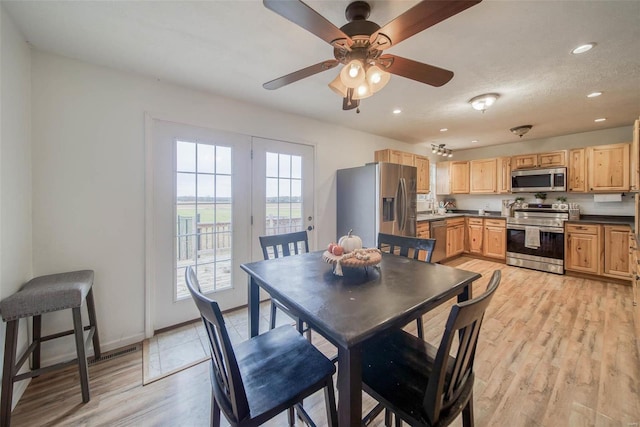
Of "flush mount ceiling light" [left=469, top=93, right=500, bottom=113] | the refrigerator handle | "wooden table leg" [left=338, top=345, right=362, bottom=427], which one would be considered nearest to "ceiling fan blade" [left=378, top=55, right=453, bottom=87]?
"wooden table leg" [left=338, top=345, right=362, bottom=427]

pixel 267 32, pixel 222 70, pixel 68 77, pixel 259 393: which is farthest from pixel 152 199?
pixel 259 393

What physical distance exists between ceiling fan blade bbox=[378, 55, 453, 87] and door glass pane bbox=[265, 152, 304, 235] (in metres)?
1.85

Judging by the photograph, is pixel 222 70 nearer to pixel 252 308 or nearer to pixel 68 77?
pixel 68 77

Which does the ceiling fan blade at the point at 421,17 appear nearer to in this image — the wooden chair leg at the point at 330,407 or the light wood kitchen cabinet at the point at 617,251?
the wooden chair leg at the point at 330,407

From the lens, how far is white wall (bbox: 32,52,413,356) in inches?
72.0

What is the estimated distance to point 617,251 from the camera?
3465 mm

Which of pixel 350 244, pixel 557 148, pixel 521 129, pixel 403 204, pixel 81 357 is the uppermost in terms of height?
pixel 521 129

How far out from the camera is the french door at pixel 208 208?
A: 2283 millimetres

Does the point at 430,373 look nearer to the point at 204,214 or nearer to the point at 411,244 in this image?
the point at 411,244

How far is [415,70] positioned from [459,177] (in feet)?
15.2

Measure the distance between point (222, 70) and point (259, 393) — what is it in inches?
90.8

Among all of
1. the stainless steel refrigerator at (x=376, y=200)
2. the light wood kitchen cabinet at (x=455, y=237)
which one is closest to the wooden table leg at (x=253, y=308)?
the stainless steel refrigerator at (x=376, y=200)

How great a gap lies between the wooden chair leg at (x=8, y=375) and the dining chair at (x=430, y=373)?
193 cm

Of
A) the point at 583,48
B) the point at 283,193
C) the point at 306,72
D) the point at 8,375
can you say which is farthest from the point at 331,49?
the point at 8,375
